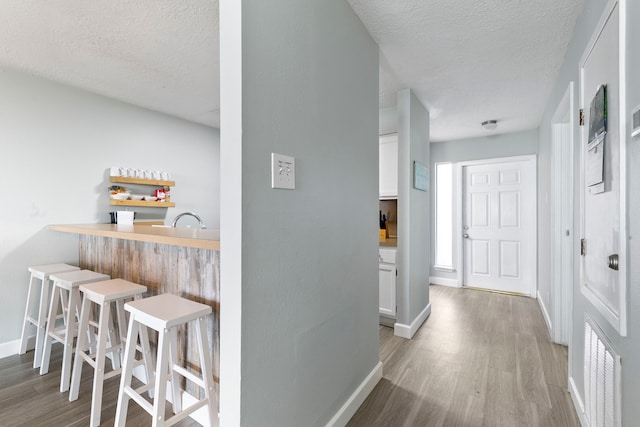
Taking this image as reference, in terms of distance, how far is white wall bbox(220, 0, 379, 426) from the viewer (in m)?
1.01

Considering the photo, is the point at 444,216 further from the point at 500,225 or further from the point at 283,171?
the point at 283,171

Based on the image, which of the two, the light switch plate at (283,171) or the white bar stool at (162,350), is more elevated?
the light switch plate at (283,171)

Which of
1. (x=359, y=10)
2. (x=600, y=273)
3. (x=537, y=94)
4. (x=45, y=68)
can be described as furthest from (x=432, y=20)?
(x=45, y=68)

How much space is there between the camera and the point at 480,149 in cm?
436

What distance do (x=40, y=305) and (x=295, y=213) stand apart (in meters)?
2.33

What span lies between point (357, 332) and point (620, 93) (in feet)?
5.25

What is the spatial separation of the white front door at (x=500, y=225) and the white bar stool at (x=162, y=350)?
4206 mm

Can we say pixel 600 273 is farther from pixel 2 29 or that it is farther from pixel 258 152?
pixel 2 29

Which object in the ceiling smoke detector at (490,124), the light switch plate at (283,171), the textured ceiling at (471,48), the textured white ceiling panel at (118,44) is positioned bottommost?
the light switch plate at (283,171)

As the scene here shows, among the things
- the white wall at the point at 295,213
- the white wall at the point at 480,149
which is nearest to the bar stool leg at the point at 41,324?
the white wall at the point at 295,213

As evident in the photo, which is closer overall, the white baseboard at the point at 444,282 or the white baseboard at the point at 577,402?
the white baseboard at the point at 577,402

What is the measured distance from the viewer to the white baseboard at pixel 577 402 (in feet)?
5.02

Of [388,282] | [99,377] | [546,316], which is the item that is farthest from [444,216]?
Result: [99,377]

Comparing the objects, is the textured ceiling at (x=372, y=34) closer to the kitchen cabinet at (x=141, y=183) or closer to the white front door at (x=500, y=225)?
the kitchen cabinet at (x=141, y=183)
